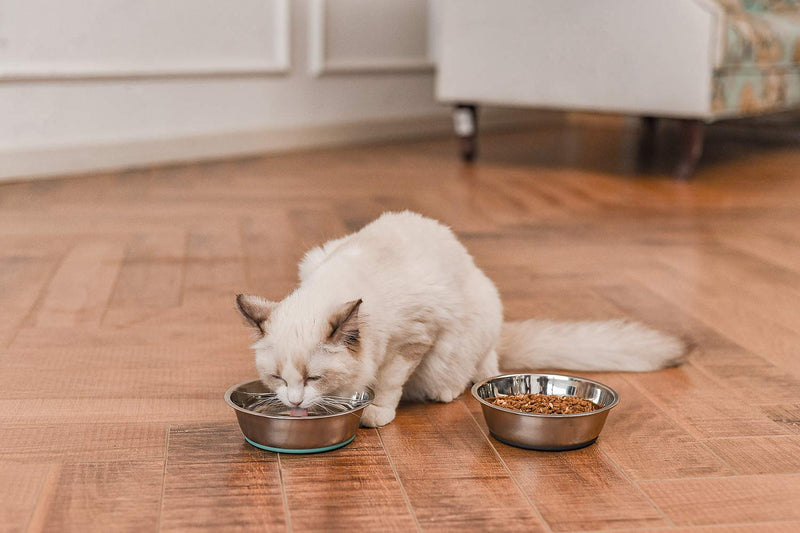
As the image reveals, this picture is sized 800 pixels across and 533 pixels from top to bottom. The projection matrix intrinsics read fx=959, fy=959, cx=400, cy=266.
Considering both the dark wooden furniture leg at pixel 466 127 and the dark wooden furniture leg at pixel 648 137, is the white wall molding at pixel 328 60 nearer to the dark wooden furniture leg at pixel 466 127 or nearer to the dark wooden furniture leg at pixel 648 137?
the dark wooden furniture leg at pixel 466 127

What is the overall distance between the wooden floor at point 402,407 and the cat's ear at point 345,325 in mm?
173

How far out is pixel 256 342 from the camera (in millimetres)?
1314

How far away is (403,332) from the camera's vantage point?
→ 1.40m

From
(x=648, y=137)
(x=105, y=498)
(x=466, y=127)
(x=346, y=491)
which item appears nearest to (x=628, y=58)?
(x=466, y=127)

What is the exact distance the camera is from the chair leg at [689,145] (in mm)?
3748

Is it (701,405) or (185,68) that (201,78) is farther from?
(701,405)

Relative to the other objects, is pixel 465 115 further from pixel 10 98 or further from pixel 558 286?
pixel 558 286

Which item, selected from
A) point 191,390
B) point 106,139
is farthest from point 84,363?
point 106,139

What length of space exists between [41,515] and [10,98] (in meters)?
2.84

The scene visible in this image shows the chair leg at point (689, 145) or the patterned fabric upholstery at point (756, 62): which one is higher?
the patterned fabric upholstery at point (756, 62)

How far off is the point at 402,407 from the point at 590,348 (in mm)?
364

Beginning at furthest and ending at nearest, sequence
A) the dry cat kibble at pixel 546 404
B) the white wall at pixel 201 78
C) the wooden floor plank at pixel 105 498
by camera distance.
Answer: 1. the white wall at pixel 201 78
2. the dry cat kibble at pixel 546 404
3. the wooden floor plank at pixel 105 498

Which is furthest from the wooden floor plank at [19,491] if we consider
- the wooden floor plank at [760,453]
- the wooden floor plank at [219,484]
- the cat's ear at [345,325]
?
the wooden floor plank at [760,453]

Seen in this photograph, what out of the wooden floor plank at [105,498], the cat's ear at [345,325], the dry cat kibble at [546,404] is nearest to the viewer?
the wooden floor plank at [105,498]
